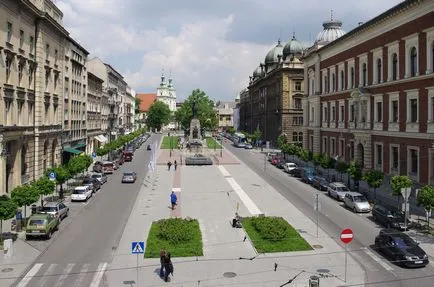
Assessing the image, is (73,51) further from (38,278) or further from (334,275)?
(334,275)

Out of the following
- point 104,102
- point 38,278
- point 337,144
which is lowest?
point 38,278

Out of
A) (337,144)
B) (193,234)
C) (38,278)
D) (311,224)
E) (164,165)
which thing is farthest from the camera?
(164,165)

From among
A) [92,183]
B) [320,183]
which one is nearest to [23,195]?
[92,183]

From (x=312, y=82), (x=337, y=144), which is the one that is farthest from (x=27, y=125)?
(x=312, y=82)

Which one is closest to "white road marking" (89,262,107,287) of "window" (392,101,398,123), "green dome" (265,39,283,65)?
"window" (392,101,398,123)

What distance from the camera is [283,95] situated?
101m

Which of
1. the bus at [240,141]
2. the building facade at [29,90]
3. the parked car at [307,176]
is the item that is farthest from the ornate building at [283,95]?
the building facade at [29,90]

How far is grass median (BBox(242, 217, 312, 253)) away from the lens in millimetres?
25875

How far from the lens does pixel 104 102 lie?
98688 millimetres

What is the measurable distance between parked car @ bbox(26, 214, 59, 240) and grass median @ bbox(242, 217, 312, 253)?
37.7ft

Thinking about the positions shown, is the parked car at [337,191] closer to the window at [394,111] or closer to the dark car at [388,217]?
the dark car at [388,217]

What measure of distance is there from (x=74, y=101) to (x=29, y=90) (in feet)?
66.5

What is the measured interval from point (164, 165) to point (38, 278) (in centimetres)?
5054

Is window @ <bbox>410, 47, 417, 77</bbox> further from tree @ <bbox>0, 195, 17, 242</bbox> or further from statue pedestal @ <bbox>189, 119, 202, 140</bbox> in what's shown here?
statue pedestal @ <bbox>189, 119, 202, 140</bbox>
